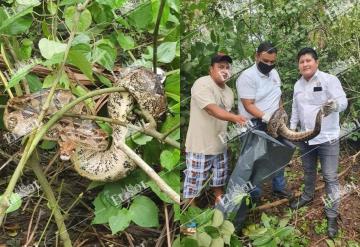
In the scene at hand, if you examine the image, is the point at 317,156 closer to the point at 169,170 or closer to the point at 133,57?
the point at 169,170

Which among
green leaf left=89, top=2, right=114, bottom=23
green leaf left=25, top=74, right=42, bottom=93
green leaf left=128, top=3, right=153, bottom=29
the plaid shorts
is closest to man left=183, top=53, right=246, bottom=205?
the plaid shorts

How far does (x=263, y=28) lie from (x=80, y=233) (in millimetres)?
1079

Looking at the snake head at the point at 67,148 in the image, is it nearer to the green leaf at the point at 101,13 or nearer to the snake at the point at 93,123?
the snake at the point at 93,123

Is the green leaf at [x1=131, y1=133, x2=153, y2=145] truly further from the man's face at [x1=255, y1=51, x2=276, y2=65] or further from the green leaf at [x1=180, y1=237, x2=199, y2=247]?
the man's face at [x1=255, y1=51, x2=276, y2=65]

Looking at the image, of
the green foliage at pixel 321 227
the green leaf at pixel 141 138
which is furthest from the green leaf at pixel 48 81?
the green foliage at pixel 321 227

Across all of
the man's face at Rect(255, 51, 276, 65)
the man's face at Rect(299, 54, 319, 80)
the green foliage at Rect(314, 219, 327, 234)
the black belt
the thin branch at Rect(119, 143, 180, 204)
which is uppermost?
the man's face at Rect(255, 51, 276, 65)

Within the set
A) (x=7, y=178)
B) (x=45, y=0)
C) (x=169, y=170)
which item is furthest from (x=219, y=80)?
(x=7, y=178)

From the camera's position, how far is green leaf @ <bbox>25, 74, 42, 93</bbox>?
1612 mm

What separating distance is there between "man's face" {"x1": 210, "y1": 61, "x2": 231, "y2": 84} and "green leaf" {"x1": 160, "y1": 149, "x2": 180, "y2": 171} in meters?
0.33

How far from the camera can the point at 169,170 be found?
1.42m

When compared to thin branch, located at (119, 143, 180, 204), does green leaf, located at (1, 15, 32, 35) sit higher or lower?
higher

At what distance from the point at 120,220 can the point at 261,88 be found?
625 millimetres

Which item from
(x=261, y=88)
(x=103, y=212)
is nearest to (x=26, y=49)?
(x=103, y=212)

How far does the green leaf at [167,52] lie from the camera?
1474mm
